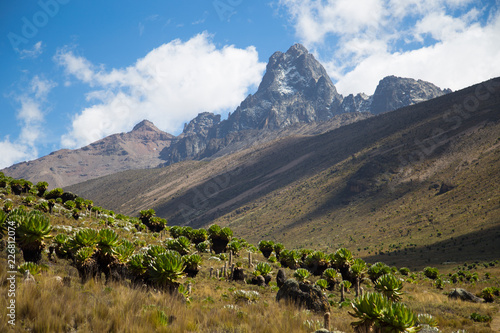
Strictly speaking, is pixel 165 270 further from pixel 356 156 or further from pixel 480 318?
pixel 356 156

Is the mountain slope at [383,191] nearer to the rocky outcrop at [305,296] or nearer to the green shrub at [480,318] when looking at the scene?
the green shrub at [480,318]

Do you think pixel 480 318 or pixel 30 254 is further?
pixel 480 318

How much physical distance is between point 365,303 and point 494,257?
55730 mm

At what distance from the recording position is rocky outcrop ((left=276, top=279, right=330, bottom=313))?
12.9 meters

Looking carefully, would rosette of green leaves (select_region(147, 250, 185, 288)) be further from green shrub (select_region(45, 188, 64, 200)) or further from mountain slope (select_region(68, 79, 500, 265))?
mountain slope (select_region(68, 79, 500, 265))

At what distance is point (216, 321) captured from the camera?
A: 21.2ft

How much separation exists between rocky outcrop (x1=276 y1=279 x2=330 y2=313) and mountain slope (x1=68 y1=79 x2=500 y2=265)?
4991 centimetres

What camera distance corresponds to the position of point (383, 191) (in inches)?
3947

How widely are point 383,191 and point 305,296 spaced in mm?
99034

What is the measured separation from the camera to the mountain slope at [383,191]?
212 ft

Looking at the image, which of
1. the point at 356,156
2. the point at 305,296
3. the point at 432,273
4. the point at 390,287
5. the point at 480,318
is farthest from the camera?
the point at 356,156

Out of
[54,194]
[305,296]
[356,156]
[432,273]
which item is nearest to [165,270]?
[305,296]

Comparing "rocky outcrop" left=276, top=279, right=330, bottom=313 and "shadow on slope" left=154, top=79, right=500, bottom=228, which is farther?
"shadow on slope" left=154, top=79, right=500, bottom=228

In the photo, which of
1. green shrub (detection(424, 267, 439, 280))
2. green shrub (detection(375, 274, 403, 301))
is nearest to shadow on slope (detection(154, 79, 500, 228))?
green shrub (detection(424, 267, 439, 280))
